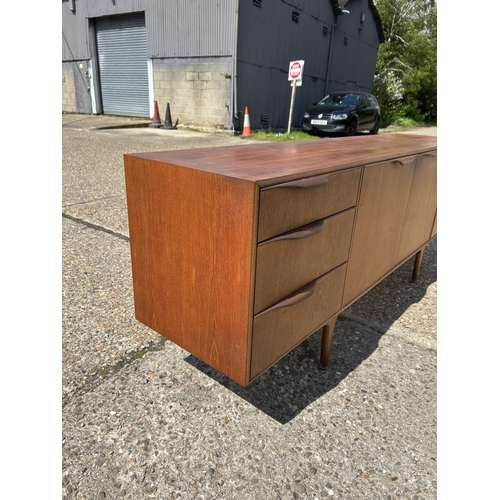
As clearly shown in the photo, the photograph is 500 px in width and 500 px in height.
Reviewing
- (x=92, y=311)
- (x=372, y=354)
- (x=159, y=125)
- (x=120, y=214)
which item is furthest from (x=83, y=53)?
(x=372, y=354)

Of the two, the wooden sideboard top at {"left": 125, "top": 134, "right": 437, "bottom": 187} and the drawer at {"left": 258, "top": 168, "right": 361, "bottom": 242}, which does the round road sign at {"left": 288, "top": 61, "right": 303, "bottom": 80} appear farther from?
the drawer at {"left": 258, "top": 168, "right": 361, "bottom": 242}

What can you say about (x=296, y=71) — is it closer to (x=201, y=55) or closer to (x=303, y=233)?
(x=201, y=55)

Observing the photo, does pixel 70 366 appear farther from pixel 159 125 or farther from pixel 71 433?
pixel 159 125

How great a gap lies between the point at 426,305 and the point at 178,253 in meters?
1.78

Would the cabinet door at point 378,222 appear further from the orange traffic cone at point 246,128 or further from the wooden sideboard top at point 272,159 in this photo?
the orange traffic cone at point 246,128

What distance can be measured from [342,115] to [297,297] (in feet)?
31.8

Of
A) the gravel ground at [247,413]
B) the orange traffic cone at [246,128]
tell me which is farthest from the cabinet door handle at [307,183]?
the orange traffic cone at [246,128]

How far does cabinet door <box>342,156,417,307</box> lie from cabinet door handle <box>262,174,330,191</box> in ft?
1.09

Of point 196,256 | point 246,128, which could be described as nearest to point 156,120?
point 246,128

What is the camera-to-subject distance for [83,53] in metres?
12.5

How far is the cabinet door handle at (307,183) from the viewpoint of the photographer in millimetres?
1192

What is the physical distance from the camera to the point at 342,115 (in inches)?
398

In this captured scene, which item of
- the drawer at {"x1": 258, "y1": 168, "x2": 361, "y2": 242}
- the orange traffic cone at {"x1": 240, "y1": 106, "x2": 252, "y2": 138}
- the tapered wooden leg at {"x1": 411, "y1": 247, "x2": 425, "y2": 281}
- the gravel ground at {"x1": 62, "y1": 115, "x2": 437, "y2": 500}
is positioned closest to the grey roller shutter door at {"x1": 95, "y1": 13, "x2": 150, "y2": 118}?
the orange traffic cone at {"x1": 240, "y1": 106, "x2": 252, "y2": 138}

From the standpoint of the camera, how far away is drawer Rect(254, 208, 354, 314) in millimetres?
1236
